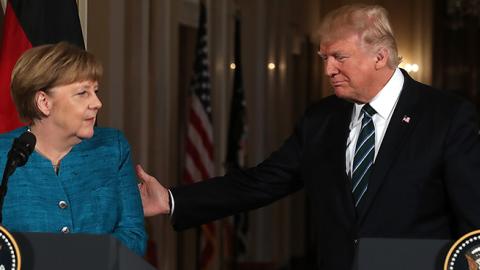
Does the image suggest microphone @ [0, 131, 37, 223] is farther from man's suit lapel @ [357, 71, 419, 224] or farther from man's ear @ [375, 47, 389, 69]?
man's ear @ [375, 47, 389, 69]

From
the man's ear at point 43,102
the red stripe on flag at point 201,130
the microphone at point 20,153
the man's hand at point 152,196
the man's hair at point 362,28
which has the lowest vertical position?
the red stripe on flag at point 201,130

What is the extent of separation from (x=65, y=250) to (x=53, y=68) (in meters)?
0.73

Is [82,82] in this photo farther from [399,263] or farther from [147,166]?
[147,166]

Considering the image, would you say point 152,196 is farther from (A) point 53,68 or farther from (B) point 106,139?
(A) point 53,68

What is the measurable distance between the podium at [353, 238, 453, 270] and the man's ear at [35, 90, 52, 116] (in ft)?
3.62

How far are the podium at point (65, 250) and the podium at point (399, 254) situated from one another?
2.31ft

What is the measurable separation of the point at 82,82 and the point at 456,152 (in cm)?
151

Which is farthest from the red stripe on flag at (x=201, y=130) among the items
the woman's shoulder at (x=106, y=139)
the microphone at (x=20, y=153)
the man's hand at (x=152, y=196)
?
the microphone at (x=20, y=153)

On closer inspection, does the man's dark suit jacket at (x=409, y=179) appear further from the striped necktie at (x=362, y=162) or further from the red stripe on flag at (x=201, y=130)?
the red stripe on flag at (x=201, y=130)

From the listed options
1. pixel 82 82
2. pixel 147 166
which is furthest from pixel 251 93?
pixel 82 82

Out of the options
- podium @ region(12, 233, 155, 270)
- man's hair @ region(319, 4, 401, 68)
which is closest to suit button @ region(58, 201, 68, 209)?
podium @ region(12, 233, 155, 270)

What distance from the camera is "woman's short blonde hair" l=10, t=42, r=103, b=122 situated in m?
3.31

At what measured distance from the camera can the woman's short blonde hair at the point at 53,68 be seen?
3.31 metres

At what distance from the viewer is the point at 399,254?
118 inches
